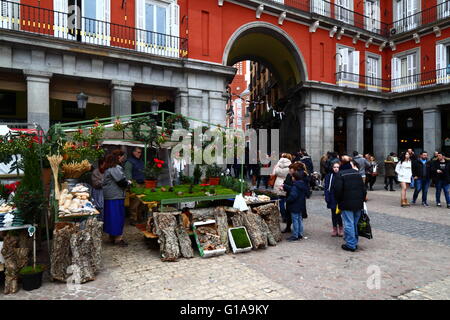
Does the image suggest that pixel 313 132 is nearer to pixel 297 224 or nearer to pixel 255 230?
pixel 297 224

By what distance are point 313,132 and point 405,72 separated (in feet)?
32.2

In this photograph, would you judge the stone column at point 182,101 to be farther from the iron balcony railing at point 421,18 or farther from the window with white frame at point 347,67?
the iron balcony railing at point 421,18

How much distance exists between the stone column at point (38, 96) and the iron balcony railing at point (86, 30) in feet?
5.72

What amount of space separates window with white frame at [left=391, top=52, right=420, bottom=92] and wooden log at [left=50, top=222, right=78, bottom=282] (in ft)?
75.9

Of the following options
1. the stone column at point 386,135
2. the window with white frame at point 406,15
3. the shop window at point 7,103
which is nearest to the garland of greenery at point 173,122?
the shop window at point 7,103

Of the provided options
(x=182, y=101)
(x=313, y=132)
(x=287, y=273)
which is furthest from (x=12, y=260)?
(x=313, y=132)

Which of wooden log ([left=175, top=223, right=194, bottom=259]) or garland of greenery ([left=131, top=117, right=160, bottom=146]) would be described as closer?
wooden log ([left=175, top=223, right=194, bottom=259])

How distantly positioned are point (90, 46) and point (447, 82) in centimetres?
2089

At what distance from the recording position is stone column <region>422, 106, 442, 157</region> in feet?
60.4

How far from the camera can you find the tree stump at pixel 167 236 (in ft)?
16.9

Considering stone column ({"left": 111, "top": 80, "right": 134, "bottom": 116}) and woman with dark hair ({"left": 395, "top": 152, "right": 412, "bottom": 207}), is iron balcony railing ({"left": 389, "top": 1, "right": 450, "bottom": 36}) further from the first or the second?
stone column ({"left": 111, "top": 80, "right": 134, "bottom": 116})

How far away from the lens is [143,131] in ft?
23.4

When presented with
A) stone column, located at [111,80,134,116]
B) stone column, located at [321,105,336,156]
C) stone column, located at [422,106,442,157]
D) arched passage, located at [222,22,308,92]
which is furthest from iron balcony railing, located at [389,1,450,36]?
stone column, located at [111,80,134,116]

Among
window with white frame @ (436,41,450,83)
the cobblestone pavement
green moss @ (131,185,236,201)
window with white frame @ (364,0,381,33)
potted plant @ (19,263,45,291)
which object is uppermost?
window with white frame @ (364,0,381,33)
